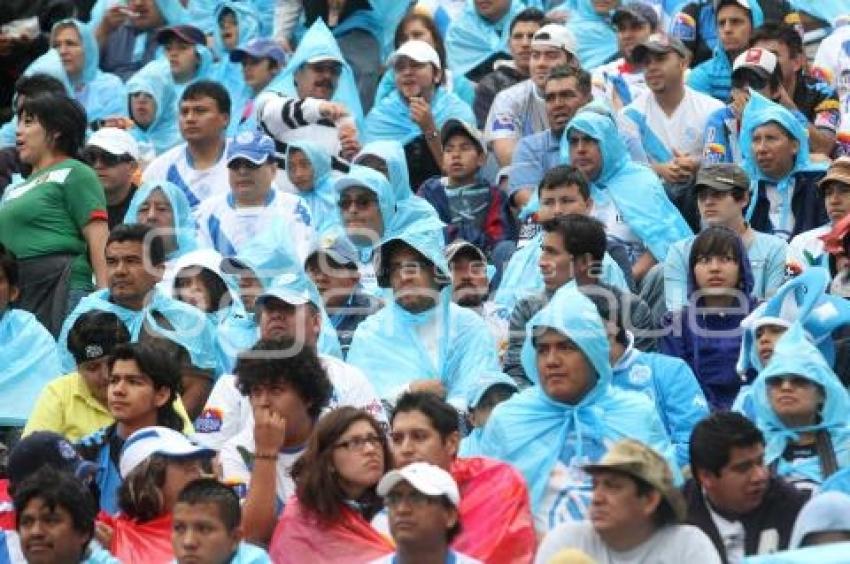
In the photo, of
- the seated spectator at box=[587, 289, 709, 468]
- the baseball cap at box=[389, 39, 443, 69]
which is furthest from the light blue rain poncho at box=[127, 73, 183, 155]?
the seated spectator at box=[587, 289, 709, 468]

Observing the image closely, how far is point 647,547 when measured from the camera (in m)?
9.66

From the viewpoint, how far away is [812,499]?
981 cm

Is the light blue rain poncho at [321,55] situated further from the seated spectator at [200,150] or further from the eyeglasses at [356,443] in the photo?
the eyeglasses at [356,443]

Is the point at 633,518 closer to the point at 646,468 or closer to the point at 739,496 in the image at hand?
the point at 646,468

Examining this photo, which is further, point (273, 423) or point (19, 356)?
point (19, 356)

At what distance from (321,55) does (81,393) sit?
5417mm

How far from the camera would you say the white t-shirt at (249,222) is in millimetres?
14531

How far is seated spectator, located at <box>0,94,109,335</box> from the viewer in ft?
45.0

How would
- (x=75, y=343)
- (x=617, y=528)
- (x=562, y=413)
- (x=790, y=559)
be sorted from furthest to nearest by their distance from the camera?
(x=75, y=343)
(x=562, y=413)
(x=617, y=528)
(x=790, y=559)

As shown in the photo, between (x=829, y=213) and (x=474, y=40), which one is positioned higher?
(x=829, y=213)

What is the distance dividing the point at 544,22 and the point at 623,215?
3046 mm

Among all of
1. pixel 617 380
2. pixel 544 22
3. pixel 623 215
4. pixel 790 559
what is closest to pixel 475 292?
pixel 623 215

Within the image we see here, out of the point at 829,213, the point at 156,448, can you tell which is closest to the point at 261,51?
the point at 829,213

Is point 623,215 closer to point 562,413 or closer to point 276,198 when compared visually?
point 276,198
